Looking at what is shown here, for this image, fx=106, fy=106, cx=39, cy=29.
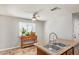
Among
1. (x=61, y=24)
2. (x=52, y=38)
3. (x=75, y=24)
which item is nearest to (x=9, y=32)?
(x=52, y=38)

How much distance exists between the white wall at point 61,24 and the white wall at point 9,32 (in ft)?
0.49

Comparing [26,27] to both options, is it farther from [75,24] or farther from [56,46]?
[75,24]

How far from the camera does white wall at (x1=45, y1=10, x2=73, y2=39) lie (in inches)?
53.9

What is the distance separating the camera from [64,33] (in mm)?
1383

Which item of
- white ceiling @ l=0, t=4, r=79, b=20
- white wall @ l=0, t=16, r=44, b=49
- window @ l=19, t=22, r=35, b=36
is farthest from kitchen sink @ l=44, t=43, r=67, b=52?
white ceiling @ l=0, t=4, r=79, b=20

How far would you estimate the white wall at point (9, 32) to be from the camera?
134 centimetres

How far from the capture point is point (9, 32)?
138cm

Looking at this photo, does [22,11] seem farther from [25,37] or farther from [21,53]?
Answer: [21,53]

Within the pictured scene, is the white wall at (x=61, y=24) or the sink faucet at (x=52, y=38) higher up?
the white wall at (x=61, y=24)

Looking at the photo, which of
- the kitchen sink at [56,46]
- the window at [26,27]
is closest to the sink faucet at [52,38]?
the kitchen sink at [56,46]

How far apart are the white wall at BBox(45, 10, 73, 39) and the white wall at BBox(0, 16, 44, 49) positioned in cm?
15

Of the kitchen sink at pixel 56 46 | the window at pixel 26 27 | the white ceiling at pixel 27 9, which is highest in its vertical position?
the white ceiling at pixel 27 9

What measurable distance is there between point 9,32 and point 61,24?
69 cm

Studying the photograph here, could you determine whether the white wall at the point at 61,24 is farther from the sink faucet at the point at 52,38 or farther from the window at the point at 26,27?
the window at the point at 26,27
